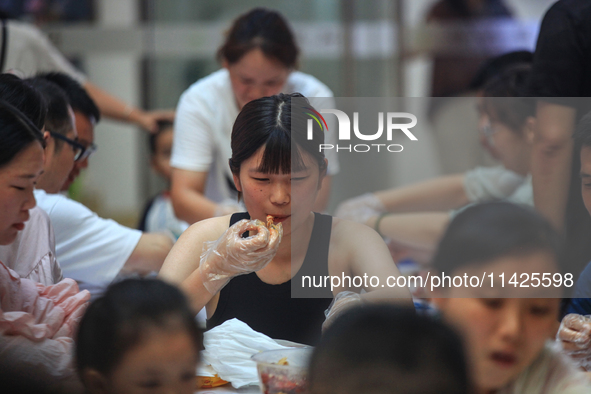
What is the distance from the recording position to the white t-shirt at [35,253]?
152 centimetres

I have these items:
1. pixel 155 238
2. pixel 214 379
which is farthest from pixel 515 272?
pixel 155 238

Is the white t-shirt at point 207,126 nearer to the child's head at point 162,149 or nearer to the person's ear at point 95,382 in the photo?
the child's head at point 162,149

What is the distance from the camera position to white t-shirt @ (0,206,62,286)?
5.00 ft

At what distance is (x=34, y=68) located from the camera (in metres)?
2.76

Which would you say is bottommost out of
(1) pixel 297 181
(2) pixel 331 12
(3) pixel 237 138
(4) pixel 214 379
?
(4) pixel 214 379

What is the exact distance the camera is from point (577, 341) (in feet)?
4.27

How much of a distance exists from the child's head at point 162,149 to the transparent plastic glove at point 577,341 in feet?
9.91

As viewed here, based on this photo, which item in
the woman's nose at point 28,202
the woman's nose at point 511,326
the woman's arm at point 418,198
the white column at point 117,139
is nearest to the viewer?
the woman's nose at point 511,326

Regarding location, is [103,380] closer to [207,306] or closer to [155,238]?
[207,306]

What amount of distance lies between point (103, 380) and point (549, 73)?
1.63 metres

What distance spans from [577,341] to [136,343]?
3.18 ft

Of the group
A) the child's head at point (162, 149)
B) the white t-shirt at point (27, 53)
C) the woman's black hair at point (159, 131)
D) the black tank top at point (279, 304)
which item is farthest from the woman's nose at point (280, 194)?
the child's head at point (162, 149)

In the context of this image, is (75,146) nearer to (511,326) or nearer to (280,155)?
(280,155)

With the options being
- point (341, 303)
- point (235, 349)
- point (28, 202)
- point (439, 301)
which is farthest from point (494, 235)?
point (28, 202)
